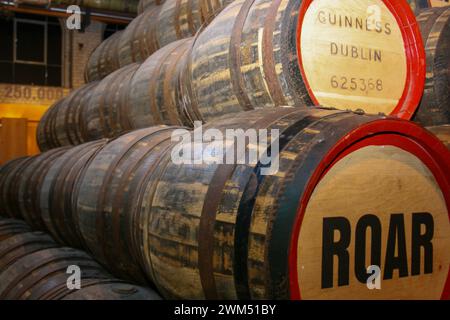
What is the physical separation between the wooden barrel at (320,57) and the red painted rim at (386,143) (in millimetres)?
370

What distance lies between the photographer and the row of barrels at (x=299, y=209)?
1305 millimetres

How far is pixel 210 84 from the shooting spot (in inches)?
84.7

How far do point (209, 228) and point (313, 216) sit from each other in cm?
30

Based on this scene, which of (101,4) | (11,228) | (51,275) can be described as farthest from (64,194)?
(101,4)

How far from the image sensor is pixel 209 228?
1426 millimetres

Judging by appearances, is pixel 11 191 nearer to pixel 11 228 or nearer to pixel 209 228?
pixel 11 228

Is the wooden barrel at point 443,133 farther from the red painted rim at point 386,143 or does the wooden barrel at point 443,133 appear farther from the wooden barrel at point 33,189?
the wooden barrel at point 33,189

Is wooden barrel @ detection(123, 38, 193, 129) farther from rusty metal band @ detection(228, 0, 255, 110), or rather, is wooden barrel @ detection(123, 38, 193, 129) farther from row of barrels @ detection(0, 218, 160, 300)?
row of barrels @ detection(0, 218, 160, 300)

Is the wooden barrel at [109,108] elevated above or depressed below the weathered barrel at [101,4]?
below

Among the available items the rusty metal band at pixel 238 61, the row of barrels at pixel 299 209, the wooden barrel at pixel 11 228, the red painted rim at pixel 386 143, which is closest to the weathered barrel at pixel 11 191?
the wooden barrel at pixel 11 228

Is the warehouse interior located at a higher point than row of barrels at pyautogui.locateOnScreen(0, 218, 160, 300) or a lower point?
higher

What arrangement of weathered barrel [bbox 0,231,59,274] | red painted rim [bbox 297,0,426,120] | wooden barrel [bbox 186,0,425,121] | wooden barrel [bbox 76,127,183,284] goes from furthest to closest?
weathered barrel [bbox 0,231,59,274] → wooden barrel [bbox 76,127,183,284] → red painted rim [bbox 297,0,426,120] → wooden barrel [bbox 186,0,425,121]

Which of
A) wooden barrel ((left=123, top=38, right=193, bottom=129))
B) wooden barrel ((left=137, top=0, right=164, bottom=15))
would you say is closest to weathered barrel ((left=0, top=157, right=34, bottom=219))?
wooden barrel ((left=123, top=38, right=193, bottom=129))

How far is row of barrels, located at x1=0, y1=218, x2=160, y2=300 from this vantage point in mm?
2129
